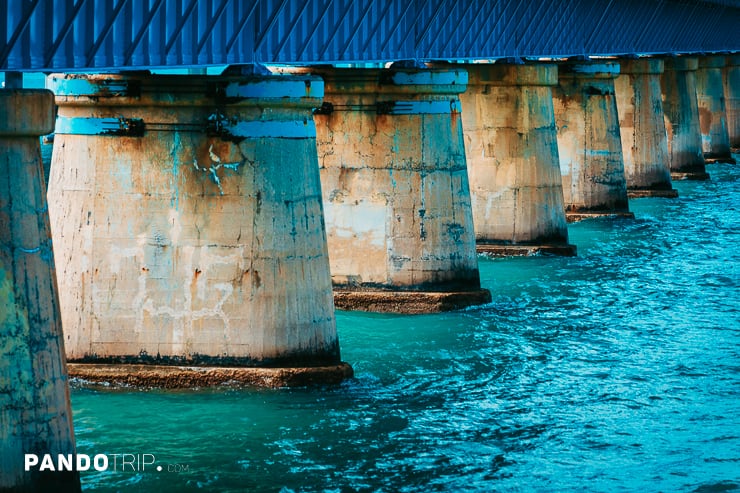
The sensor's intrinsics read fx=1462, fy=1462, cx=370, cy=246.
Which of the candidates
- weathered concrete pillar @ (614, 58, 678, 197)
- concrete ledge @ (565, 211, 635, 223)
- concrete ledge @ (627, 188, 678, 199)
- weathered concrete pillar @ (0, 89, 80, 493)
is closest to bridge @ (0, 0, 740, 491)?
weathered concrete pillar @ (0, 89, 80, 493)

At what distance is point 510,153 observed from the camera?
30703 millimetres

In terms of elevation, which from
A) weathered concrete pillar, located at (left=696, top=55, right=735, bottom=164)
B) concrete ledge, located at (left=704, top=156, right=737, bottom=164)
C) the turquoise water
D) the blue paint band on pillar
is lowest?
the turquoise water

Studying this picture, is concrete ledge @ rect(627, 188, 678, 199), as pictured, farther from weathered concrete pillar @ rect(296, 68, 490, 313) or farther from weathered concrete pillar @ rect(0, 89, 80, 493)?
weathered concrete pillar @ rect(0, 89, 80, 493)

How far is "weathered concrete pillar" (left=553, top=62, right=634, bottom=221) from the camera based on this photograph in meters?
37.5

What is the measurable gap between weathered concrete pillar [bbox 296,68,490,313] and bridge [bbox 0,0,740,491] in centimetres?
4

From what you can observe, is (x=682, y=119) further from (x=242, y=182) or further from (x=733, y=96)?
(x=242, y=182)

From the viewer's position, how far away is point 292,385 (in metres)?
18.6

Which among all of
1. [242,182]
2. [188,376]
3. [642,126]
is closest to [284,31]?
[242,182]

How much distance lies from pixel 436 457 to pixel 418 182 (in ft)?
29.6

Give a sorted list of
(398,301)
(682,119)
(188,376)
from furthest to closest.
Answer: (682,119) → (398,301) → (188,376)

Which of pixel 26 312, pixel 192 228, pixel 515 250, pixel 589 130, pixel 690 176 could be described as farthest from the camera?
pixel 690 176

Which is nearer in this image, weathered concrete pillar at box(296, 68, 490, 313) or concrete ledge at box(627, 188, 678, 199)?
weathered concrete pillar at box(296, 68, 490, 313)

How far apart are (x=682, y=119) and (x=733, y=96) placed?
18.0 m

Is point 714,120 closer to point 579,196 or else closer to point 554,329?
point 579,196
